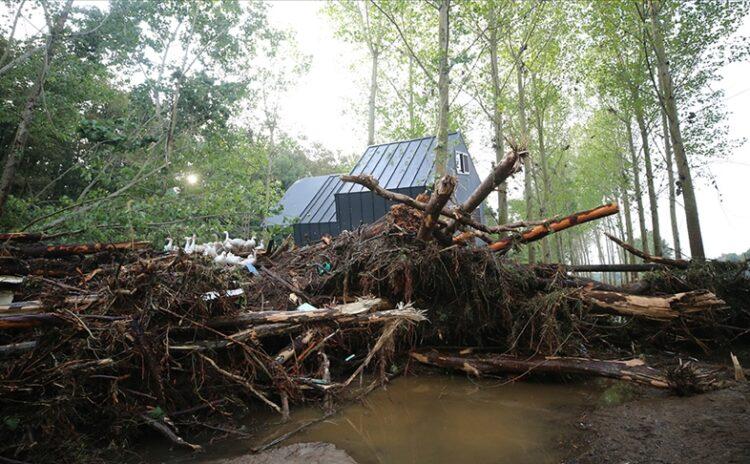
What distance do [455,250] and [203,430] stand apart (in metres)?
3.50

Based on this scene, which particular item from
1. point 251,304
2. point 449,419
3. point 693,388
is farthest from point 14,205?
point 693,388

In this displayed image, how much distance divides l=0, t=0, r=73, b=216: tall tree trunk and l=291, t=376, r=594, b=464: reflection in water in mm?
9776

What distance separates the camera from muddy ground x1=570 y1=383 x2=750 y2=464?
2.62m

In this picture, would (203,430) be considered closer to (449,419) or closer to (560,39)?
(449,419)

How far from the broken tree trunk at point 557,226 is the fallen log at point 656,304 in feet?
3.13

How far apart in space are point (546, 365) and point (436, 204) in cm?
222

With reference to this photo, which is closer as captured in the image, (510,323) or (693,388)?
(693,388)

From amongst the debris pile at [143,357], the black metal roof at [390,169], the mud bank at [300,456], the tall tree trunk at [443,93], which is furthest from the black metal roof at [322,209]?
the mud bank at [300,456]

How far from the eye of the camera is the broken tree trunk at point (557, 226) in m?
4.86

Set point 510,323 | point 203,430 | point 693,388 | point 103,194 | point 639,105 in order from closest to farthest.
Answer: point 203,430 → point 693,388 → point 510,323 → point 103,194 → point 639,105

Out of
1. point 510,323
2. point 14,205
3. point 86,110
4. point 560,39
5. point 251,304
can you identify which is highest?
point 560,39

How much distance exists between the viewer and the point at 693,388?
3.62 metres

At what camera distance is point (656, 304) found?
495 cm

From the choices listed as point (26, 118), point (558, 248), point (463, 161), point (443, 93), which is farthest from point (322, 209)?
point (558, 248)
